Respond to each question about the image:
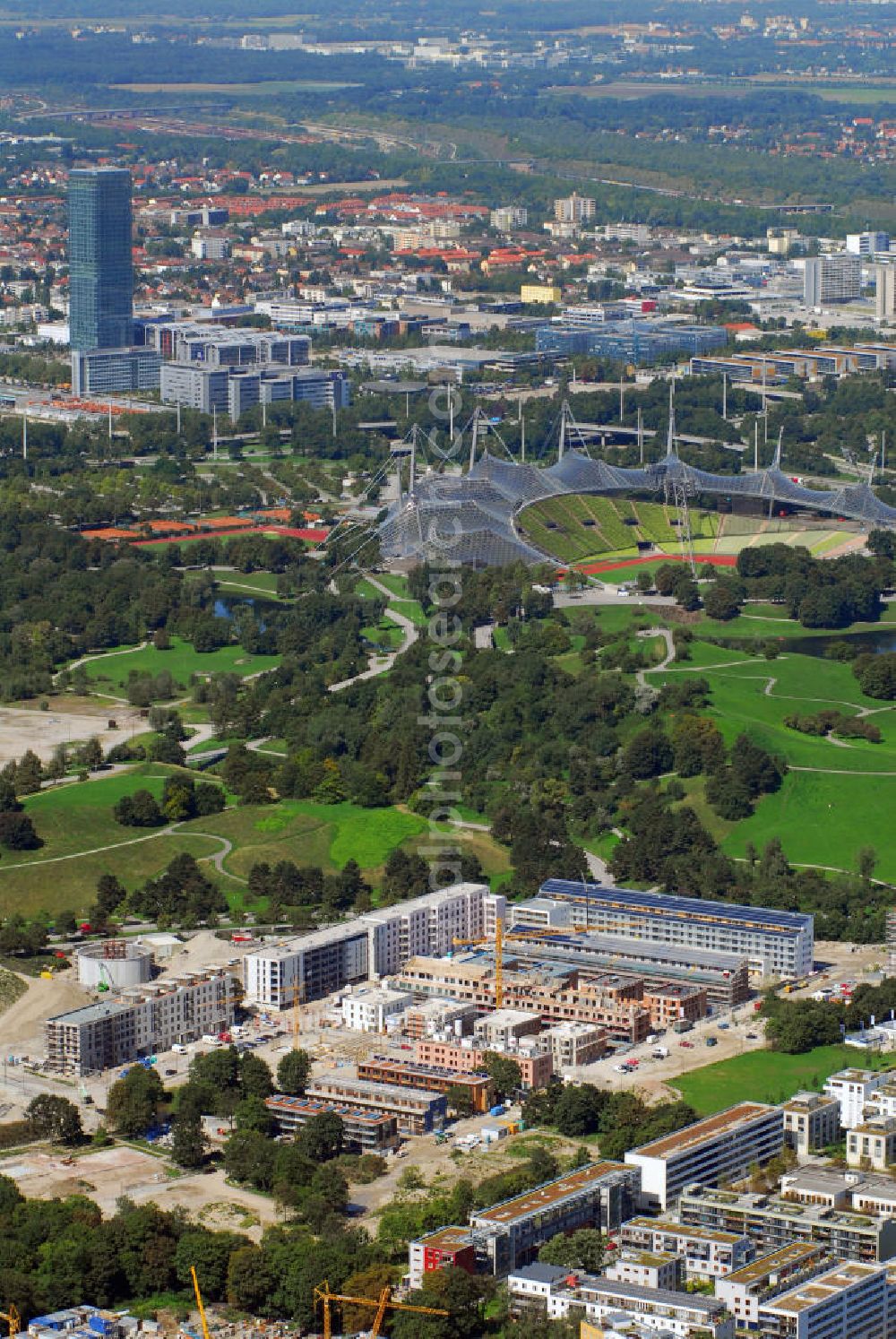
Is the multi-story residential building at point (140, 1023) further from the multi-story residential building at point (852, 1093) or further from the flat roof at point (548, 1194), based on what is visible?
the multi-story residential building at point (852, 1093)

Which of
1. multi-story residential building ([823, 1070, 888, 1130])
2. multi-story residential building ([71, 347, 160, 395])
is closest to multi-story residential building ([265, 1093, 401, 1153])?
multi-story residential building ([823, 1070, 888, 1130])

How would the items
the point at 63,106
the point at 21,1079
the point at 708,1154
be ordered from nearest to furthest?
the point at 708,1154 → the point at 21,1079 → the point at 63,106

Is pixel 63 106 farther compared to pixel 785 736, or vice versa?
pixel 63 106

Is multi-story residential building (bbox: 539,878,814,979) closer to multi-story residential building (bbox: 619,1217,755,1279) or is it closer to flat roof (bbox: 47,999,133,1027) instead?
flat roof (bbox: 47,999,133,1027)

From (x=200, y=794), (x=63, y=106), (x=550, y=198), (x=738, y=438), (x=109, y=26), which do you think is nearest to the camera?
(x=200, y=794)

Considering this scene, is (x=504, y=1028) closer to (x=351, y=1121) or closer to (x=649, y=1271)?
(x=351, y=1121)

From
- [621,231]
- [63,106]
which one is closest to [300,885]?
[621,231]

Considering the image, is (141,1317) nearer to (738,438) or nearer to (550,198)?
(738,438)
